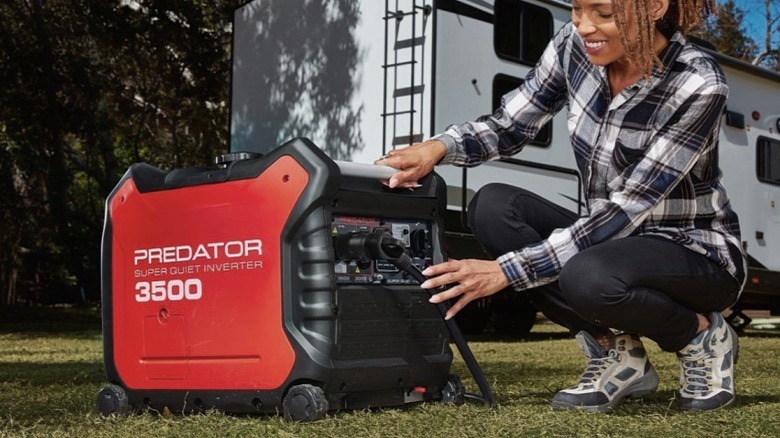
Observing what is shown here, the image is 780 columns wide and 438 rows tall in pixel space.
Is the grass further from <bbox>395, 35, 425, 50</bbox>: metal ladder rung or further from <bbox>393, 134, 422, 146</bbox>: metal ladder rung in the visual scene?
<bbox>395, 35, 425, 50</bbox>: metal ladder rung

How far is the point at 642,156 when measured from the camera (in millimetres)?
2471

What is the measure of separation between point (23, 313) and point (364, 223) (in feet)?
33.6

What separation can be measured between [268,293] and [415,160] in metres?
0.53

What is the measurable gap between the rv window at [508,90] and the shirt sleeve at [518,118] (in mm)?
4183

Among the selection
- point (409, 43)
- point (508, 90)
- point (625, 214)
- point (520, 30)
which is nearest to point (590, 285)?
point (625, 214)

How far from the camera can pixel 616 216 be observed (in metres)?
2.42

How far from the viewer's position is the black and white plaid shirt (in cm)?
241

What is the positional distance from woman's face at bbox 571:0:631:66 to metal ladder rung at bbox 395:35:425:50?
421 centimetres

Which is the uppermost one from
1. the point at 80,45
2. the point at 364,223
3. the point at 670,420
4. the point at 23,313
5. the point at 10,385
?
the point at 80,45

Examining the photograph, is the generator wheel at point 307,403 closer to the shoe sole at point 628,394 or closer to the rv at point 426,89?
the shoe sole at point 628,394

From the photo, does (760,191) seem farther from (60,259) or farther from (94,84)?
(60,259)

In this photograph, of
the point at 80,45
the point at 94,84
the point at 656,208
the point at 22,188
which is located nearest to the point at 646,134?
the point at 656,208

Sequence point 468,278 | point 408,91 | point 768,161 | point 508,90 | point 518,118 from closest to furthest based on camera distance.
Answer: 1. point 468,278
2. point 518,118
3. point 408,91
4. point 508,90
5. point 768,161

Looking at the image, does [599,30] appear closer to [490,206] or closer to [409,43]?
[490,206]
